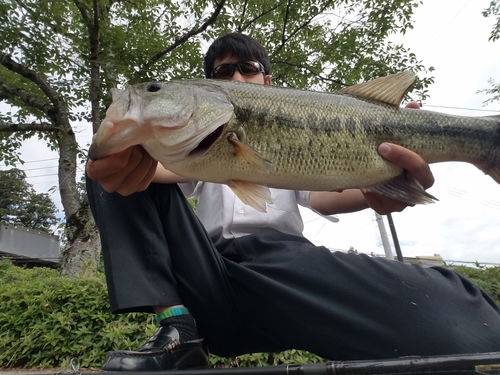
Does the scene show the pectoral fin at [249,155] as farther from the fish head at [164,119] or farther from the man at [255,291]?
the man at [255,291]

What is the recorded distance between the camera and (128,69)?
7.69m

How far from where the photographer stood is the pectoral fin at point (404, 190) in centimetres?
190

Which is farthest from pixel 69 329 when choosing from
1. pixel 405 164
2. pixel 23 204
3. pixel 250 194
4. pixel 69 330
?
pixel 23 204

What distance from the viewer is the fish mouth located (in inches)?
64.4

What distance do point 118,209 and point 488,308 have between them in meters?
1.76

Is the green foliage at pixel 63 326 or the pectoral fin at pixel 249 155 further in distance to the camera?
the green foliage at pixel 63 326

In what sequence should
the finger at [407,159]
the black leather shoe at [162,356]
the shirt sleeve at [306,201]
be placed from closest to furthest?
the black leather shoe at [162,356], the finger at [407,159], the shirt sleeve at [306,201]

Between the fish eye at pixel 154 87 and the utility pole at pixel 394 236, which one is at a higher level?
the fish eye at pixel 154 87

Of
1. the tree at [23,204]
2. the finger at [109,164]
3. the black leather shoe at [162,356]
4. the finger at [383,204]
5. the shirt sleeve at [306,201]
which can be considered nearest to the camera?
the black leather shoe at [162,356]

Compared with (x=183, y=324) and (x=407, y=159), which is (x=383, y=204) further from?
(x=183, y=324)

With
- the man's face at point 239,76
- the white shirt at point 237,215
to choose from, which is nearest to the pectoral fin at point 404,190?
the white shirt at point 237,215

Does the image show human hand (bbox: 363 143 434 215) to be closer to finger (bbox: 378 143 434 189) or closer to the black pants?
finger (bbox: 378 143 434 189)

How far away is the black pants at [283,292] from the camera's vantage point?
5.20ft

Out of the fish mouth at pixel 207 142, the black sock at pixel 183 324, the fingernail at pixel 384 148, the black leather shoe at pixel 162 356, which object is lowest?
the black leather shoe at pixel 162 356
